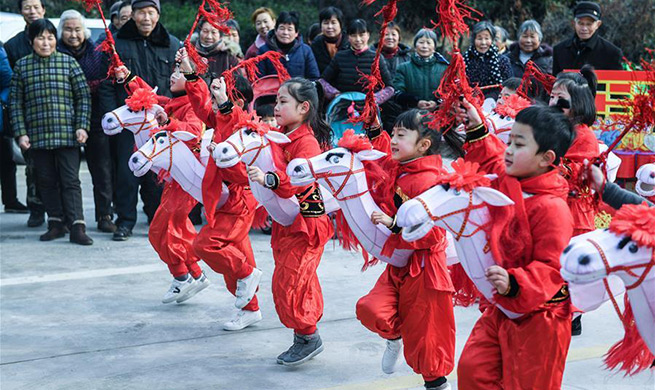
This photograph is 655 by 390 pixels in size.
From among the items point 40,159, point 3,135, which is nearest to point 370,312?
point 40,159

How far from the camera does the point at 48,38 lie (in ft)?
26.0

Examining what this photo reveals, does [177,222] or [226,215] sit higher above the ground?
[226,215]

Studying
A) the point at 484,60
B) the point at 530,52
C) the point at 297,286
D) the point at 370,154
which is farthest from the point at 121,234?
the point at 370,154

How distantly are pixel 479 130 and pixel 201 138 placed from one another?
2.38 meters

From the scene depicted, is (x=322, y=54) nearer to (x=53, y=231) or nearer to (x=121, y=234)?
(x=121, y=234)

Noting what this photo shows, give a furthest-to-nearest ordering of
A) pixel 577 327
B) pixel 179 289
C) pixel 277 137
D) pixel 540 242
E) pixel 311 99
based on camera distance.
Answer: pixel 179 289 → pixel 577 327 → pixel 311 99 → pixel 277 137 → pixel 540 242

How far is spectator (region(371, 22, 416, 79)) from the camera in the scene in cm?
871

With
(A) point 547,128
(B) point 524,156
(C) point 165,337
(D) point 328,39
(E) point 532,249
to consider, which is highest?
(D) point 328,39

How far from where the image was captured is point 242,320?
5613 millimetres

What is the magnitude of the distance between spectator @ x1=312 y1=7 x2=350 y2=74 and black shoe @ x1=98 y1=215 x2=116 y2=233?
101 inches

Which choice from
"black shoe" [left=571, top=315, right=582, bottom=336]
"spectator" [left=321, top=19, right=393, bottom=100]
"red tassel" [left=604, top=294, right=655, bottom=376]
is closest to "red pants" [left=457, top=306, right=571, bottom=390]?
"red tassel" [left=604, top=294, right=655, bottom=376]

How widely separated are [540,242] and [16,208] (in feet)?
24.8

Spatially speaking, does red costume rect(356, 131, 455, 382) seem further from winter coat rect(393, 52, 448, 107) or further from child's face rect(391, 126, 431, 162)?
winter coat rect(393, 52, 448, 107)

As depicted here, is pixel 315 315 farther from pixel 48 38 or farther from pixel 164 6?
pixel 164 6
